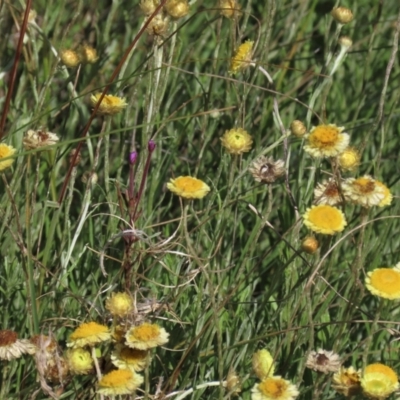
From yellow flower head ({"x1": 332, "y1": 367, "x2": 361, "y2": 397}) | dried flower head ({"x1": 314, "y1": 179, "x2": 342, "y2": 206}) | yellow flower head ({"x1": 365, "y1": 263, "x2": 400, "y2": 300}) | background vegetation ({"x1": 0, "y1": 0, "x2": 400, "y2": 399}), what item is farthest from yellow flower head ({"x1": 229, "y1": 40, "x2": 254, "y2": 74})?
yellow flower head ({"x1": 332, "y1": 367, "x2": 361, "y2": 397})

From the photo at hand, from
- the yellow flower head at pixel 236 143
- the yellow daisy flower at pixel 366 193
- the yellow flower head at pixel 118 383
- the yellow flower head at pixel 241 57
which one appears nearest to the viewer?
the yellow flower head at pixel 118 383

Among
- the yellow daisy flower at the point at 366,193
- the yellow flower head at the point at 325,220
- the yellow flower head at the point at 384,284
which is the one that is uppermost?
the yellow daisy flower at the point at 366,193

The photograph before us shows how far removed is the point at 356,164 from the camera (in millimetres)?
1516

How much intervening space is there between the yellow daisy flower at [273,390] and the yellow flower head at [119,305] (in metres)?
0.20

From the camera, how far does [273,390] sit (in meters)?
1.25

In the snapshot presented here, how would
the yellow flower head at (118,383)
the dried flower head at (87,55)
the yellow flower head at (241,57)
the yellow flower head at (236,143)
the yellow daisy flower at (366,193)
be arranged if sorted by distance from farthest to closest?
1. the dried flower head at (87,55)
2. the yellow flower head at (241,57)
3. the yellow flower head at (236,143)
4. the yellow daisy flower at (366,193)
5. the yellow flower head at (118,383)

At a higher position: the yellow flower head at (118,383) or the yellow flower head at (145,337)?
the yellow flower head at (145,337)

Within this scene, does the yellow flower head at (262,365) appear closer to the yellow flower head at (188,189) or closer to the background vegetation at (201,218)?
the background vegetation at (201,218)

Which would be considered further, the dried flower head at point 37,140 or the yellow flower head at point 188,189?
the dried flower head at point 37,140

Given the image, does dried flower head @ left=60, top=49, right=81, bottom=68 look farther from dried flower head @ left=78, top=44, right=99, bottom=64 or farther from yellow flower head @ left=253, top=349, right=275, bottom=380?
yellow flower head @ left=253, top=349, right=275, bottom=380

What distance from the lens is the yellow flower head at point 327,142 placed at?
1382mm

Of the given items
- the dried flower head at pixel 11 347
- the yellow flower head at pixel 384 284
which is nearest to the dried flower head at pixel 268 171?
the yellow flower head at pixel 384 284

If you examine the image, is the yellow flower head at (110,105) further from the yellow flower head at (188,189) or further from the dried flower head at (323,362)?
the dried flower head at (323,362)

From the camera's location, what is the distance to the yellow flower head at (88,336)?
4.17ft
